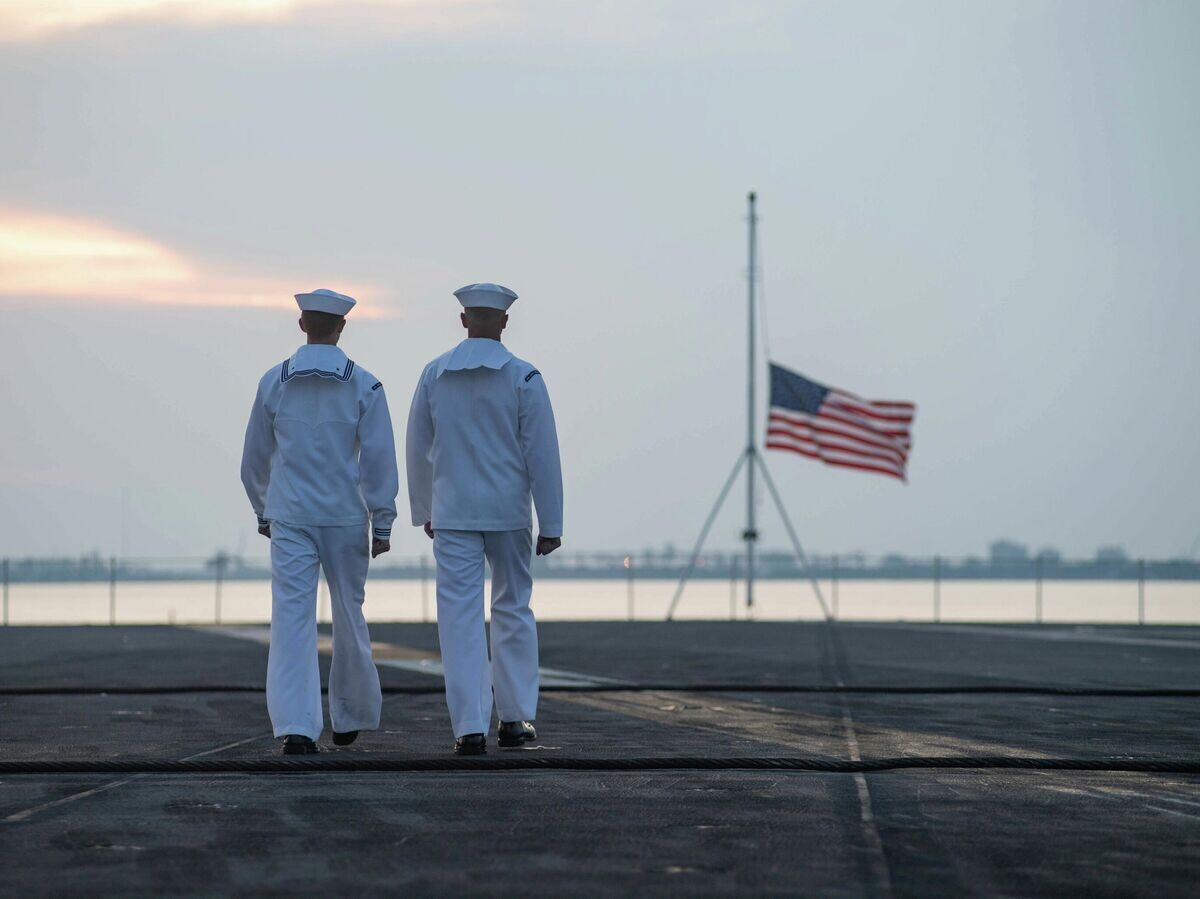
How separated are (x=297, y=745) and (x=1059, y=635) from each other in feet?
56.2

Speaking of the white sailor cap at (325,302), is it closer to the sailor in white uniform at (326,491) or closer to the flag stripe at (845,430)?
the sailor in white uniform at (326,491)

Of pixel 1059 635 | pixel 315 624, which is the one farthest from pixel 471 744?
pixel 1059 635

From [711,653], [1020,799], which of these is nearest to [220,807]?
[1020,799]

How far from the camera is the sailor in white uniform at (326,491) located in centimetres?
696

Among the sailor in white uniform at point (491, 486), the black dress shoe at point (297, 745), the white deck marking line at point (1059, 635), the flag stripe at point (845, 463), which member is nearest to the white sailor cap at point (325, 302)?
the sailor in white uniform at point (491, 486)

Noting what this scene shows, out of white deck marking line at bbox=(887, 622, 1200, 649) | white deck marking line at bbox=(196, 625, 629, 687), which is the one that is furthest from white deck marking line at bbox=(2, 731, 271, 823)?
white deck marking line at bbox=(887, 622, 1200, 649)

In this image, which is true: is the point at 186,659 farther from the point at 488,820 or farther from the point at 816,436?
the point at 816,436

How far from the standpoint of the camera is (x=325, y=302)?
7105mm

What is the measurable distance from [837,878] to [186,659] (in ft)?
39.4

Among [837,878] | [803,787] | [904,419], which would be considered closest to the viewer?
[837,878]

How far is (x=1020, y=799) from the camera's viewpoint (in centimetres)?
515

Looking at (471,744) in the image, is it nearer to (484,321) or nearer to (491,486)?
(491,486)

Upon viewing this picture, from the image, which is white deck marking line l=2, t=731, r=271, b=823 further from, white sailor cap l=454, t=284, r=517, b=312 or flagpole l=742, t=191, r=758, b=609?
flagpole l=742, t=191, r=758, b=609

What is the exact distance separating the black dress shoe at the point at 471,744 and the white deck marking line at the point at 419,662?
1620mm
